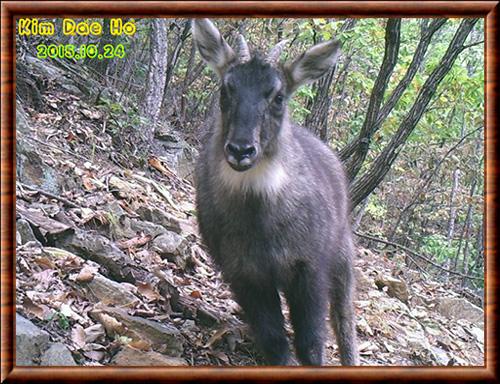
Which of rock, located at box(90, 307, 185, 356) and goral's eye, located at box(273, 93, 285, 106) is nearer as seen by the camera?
rock, located at box(90, 307, 185, 356)

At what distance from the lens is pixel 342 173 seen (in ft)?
17.1

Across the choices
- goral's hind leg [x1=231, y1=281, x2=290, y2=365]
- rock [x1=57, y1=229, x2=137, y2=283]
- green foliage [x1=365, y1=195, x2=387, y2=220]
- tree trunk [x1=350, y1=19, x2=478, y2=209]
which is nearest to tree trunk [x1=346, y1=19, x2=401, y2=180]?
tree trunk [x1=350, y1=19, x2=478, y2=209]

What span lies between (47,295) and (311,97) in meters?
2.90

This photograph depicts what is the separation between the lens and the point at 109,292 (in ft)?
12.1

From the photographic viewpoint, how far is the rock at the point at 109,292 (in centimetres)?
366

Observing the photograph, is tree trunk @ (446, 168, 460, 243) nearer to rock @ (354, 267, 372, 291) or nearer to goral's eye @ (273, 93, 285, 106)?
rock @ (354, 267, 372, 291)

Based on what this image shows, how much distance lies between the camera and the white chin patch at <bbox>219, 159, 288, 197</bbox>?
150 inches

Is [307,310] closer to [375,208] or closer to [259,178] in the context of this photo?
[259,178]

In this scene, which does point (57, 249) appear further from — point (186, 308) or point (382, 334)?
point (382, 334)

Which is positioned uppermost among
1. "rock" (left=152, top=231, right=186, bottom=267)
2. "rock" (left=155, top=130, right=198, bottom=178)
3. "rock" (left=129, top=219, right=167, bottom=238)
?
"rock" (left=155, top=130, right=198, bottom=178)

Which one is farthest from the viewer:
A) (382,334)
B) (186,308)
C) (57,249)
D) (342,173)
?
(342,173)

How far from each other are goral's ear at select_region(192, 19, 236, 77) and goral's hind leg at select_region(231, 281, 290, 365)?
1.20 metres

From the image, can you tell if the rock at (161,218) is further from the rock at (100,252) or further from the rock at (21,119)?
the rock at (21,119)
